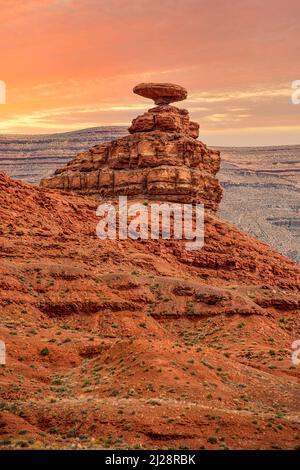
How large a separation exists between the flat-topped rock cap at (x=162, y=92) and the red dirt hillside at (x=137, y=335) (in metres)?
13.9

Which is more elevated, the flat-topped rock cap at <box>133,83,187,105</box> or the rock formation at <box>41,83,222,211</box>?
the flat-topped rock cap at <box>133,83,187,105</box>

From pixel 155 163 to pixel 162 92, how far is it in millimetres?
8624

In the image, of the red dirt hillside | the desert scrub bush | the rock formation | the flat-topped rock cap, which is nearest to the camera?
the red dirt hillside

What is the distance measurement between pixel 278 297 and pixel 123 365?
80.0 feet

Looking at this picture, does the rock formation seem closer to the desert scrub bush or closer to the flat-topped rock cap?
the flat-topped rock cap

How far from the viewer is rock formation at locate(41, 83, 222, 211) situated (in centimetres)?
8362

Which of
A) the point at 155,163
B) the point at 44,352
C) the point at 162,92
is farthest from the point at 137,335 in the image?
the point at 162,92

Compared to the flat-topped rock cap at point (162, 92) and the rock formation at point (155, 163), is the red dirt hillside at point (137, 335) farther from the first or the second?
the flat-topped rock cap at point (162, 92)

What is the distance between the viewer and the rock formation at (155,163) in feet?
274

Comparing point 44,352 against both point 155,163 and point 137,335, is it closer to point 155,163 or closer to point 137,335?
point 137,335

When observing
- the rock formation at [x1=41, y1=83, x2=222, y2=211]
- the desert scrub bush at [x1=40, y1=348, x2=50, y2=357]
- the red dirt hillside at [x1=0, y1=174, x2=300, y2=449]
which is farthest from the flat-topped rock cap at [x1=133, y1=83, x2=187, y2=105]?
the desert scrub bush at [x1=40, y1=348, x2=50, y2=357]

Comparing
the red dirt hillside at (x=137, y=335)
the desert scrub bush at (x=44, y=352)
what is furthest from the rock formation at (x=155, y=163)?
the desert scrub bush at (x=44, y=352)

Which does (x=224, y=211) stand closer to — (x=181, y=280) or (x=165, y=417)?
(x=181, y=280)

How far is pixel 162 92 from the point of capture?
292 ft
